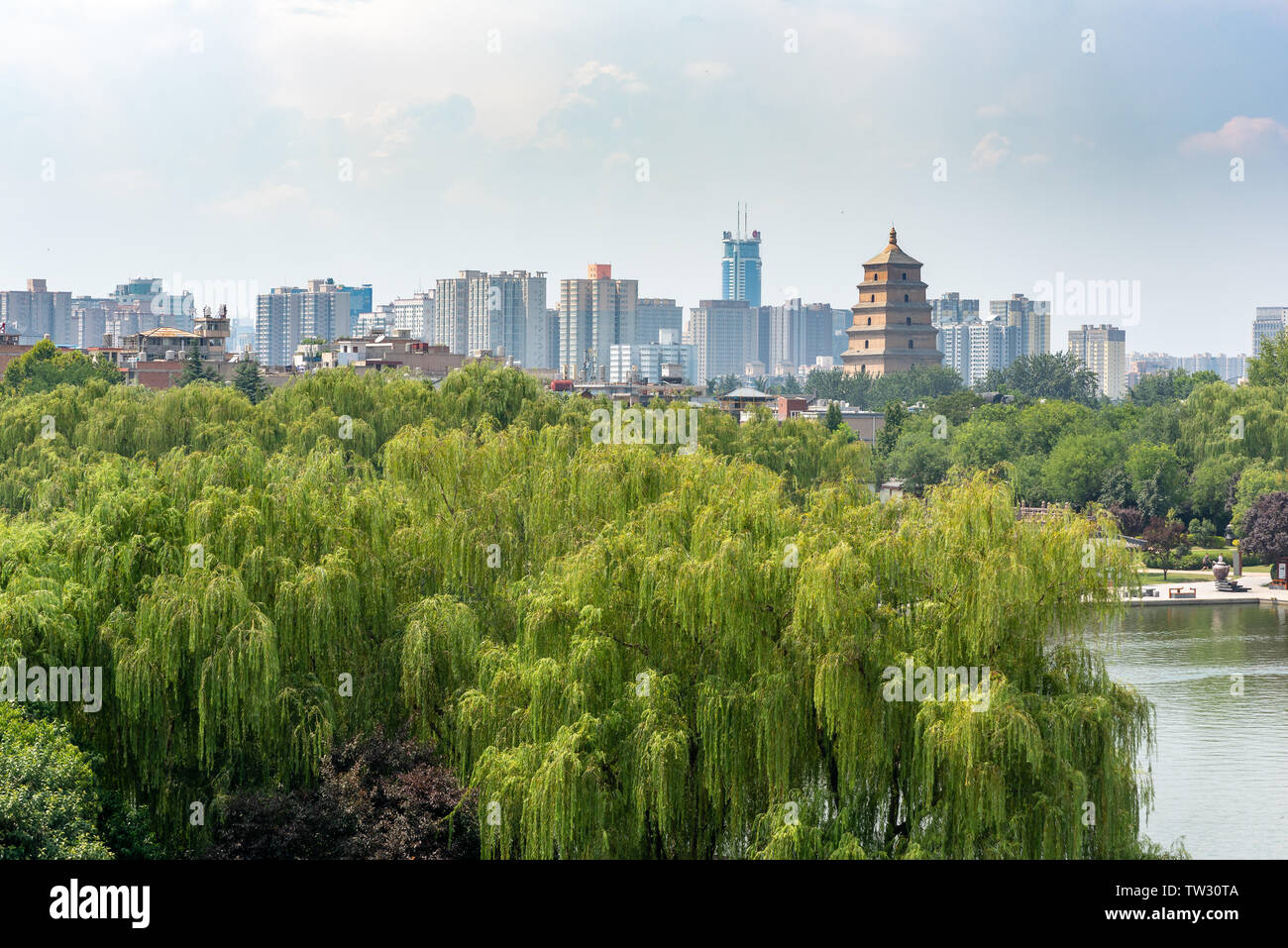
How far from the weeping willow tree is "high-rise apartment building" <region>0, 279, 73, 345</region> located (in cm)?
11813

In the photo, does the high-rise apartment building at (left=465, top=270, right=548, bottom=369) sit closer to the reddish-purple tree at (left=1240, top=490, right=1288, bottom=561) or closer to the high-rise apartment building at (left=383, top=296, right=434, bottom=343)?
the high-rise apartment building at (left=383, top=296, right=434, bottom=343)

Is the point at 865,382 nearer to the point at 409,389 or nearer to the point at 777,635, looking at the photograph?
the point at 409,389

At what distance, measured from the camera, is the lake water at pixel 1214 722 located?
1338 centimetres

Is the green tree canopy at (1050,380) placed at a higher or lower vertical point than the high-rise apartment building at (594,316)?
lower

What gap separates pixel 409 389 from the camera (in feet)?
77.8

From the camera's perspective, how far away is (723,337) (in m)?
164

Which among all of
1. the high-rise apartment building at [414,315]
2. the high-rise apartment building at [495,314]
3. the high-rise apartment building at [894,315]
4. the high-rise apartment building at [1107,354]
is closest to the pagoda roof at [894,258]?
the high-rise apartment building at [894,315]

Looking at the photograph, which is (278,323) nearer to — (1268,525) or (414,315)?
(414,315)

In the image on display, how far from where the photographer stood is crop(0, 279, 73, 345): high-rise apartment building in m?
121

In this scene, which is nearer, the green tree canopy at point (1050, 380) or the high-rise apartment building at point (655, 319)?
the green tree canopy at point (1050, 380)

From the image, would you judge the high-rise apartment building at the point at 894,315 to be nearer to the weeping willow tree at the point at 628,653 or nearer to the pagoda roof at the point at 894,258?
the pagoda roof at the point at 894,258

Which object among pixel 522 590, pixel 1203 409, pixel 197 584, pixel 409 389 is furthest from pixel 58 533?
pixel 1203 409

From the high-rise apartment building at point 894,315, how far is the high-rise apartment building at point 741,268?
104 m

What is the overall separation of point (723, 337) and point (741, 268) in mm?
32472
